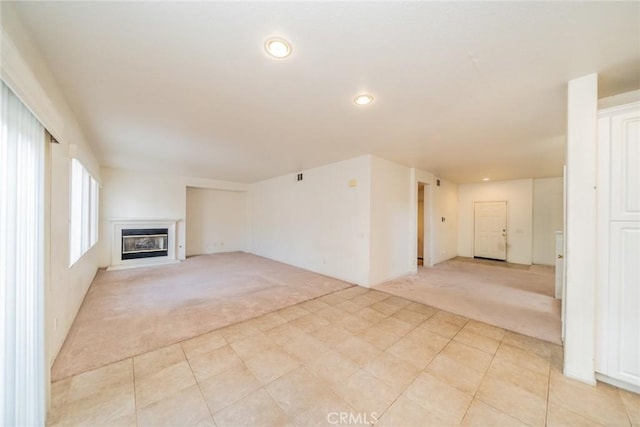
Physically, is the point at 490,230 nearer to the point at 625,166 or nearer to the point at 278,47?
the point at 625,166

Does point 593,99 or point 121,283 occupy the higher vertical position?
point 593,99

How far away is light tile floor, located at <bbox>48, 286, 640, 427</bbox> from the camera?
147cm

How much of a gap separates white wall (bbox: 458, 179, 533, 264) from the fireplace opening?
9.47m

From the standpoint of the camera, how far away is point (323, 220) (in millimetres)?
5117

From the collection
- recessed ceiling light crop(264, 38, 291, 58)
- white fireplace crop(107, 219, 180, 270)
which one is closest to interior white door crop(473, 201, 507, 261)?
recessed ceiling light crop(264, 38, 291, 58)

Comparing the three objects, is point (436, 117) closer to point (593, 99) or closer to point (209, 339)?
point (593, 99)

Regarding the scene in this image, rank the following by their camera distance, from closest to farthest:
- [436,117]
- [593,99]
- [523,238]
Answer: [593,99]
[436,117]
[523,238]

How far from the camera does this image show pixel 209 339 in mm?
2363

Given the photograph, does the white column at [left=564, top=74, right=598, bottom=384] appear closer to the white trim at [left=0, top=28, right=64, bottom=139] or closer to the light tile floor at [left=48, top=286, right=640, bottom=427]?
the light tile floor at [left=48, top=286, right=640, bottom=427]

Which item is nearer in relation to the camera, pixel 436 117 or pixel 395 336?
pixel 395 336

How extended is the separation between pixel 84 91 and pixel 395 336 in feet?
13.4

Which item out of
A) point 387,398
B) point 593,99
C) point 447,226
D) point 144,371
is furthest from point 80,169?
point 447,226

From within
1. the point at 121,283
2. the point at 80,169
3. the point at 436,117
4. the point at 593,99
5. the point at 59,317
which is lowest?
the point at 121,283

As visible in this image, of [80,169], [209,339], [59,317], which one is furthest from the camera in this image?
[80,169]
